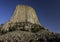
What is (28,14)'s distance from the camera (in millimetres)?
103688

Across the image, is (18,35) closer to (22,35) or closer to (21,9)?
(22,35)

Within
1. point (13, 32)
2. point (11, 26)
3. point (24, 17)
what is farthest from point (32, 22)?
point (13, 32)

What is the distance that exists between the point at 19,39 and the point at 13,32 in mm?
5082

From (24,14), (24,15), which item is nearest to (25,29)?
(24,15)

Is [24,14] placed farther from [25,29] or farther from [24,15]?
[25,29]

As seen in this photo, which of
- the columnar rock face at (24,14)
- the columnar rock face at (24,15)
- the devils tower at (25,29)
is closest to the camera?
the devils tower at (25,29)

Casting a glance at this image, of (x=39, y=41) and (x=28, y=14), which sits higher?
(x=28, y=14)

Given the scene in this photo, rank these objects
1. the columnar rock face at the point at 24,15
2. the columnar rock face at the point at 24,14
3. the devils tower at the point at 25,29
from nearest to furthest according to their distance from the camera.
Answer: the devils tower at the point at 25,29
the columnar rock face at the point at 24,15
the columnar rock face at the point at 24,14

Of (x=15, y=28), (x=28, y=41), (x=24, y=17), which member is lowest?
(x=28, y=41)

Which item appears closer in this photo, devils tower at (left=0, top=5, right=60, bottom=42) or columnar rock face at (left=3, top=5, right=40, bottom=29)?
devils tower at (left=0, top=5, right=60, bottom=42)

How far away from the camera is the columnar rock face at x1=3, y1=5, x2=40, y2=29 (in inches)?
3974

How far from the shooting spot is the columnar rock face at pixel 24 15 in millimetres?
100938

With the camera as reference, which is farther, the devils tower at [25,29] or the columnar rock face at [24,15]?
the columnar rock face at [24,15]

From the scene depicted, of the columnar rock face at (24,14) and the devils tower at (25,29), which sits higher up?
the columnar rock face at (24,14)
